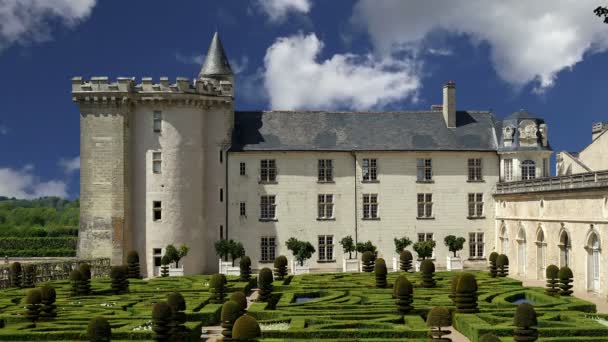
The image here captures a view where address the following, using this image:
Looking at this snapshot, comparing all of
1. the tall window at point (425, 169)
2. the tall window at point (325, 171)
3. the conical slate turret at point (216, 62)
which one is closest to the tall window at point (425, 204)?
the tall window at point (425, 169)

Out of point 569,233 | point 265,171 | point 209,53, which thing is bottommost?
point 569,233

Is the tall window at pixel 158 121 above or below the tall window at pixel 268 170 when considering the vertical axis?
above

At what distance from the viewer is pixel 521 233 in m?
43.7

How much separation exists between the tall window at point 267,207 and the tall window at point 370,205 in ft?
19.8

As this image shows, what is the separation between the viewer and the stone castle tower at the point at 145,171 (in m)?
45.8

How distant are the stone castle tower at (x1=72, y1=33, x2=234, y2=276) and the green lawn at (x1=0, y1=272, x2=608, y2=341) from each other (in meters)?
8.09

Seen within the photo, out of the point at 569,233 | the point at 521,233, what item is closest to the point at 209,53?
→ the point at 521,233

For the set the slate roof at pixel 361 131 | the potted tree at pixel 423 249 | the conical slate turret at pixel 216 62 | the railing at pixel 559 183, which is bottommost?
the potted tree at pixel 423 249

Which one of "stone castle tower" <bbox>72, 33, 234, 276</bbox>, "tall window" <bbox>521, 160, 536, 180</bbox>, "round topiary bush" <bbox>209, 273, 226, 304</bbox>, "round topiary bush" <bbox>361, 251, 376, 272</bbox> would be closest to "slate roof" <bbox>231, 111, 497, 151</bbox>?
"tall window" <bbox>521, 160, 536, 180</bbox>

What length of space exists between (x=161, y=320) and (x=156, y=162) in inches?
1005

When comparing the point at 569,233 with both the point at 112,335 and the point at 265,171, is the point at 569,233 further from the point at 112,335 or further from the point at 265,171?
the point at 112,335

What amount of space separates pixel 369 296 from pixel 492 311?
6056mm

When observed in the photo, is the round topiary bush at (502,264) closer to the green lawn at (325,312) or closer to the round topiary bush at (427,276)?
the green lawn at (325,312)

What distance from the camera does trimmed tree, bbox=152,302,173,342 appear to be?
2203 centimetres
